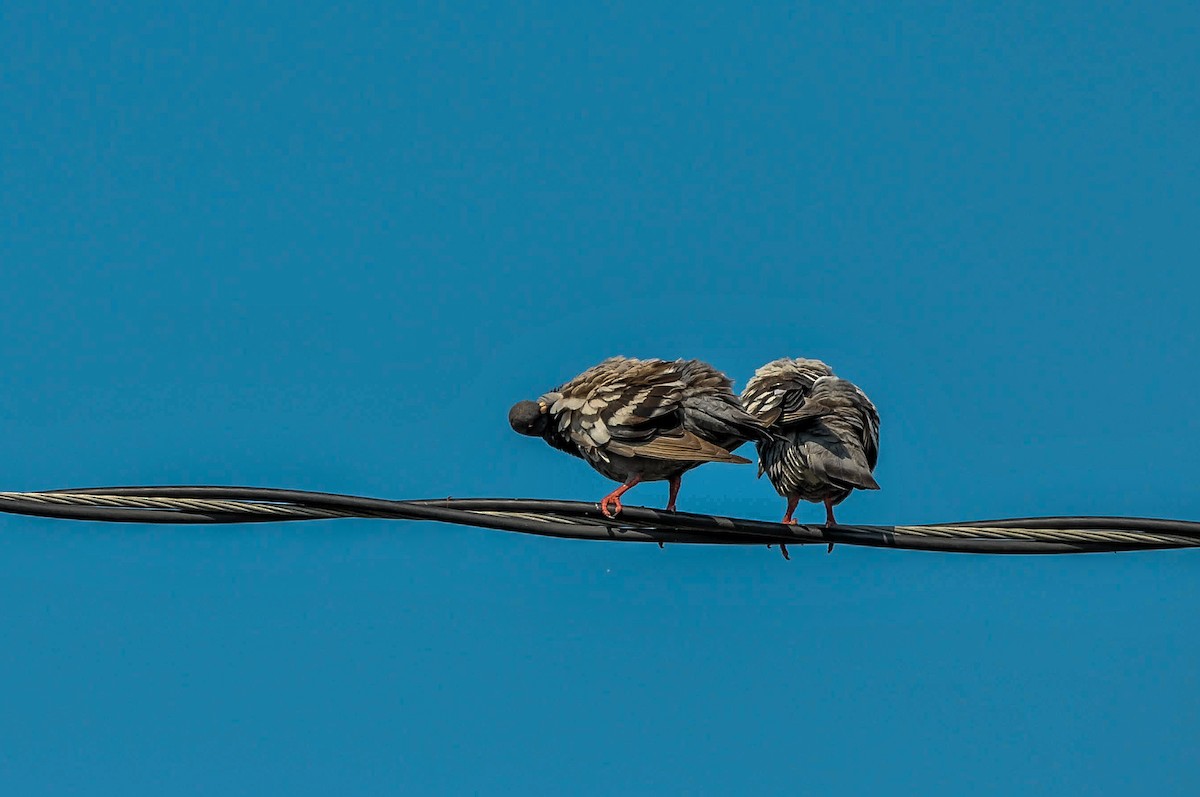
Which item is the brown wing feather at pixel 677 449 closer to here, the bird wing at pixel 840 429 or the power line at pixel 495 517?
the bird wing at pixel 840 429

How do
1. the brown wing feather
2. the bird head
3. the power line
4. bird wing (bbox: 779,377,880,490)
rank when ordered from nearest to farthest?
the power line
the brown wing feather
bird wing (bbox: 779,377,880,490)
the bird head

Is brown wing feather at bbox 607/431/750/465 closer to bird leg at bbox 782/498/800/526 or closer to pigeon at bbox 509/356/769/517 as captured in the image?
pigeon at bbox 509/356/769/517

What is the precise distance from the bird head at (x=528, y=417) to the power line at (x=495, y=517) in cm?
194

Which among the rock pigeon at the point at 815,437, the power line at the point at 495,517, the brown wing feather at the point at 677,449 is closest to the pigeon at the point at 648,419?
the brown wing feather at the point at 677,449

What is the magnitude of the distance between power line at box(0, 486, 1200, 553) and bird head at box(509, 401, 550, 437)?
1.94m

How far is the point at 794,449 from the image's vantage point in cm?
819

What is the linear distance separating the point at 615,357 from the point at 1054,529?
10.1 ft

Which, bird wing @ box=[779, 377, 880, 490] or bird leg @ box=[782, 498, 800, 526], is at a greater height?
bird wing @ box=[779, 377, 880, 490]

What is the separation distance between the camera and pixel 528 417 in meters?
8.32

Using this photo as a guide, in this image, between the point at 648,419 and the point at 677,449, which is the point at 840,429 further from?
the point at 648,419

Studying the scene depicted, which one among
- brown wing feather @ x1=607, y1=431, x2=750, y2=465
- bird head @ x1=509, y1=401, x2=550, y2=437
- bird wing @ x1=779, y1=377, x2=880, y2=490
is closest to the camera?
brown wing feather @ x1=607, y1=431, x2=750, y2=465

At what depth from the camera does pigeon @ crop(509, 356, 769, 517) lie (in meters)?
7.82

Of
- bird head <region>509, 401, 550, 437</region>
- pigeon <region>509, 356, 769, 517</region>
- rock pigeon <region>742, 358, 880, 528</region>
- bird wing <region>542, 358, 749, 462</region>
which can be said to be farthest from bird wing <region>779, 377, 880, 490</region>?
bird head <region>509, 401, 550, 437</region>

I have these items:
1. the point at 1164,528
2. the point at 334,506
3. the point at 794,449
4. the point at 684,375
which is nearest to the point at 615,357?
the point at 684,375
